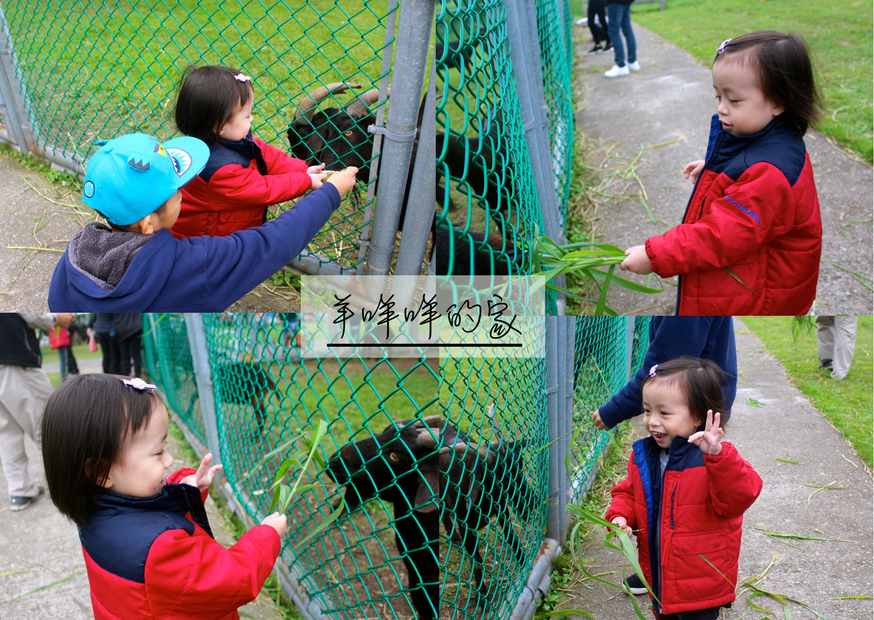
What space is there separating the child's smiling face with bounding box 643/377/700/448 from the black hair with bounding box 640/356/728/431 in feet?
0.05

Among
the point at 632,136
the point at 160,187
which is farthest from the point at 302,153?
the point at 632,136

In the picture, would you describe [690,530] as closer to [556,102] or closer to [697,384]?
[697,384]

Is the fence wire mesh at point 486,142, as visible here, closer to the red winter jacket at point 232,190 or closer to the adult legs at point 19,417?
the red winter jacket at point 232,190

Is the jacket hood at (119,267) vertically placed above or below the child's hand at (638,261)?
above

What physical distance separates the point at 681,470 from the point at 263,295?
2.34 m

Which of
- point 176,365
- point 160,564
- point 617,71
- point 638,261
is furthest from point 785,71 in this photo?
point 617,71

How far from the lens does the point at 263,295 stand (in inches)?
130

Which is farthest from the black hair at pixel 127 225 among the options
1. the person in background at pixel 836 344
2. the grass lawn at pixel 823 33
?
the grass lawn at pixel 823 33

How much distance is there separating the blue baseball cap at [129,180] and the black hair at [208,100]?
411 mm

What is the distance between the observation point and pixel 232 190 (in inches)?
97.7

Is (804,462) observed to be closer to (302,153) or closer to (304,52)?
(302,153)

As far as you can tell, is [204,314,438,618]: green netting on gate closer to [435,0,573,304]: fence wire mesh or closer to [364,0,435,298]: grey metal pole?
[364,0,435,298]: grey metal pole

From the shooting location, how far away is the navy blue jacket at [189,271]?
198 centimetres

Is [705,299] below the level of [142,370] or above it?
above
